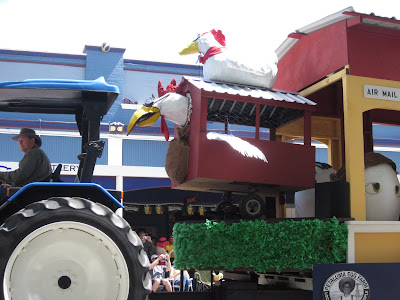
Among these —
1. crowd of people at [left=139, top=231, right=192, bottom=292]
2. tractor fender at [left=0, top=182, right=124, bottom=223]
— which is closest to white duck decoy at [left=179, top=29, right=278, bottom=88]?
tractor fender at [left=0, top=182, right=124, bottom=223]

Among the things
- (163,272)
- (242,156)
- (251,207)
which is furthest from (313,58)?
(163,272)

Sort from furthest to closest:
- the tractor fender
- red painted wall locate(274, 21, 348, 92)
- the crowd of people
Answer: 1. the crowd of people
2. red painted wall locate(274, 21, 348, 92)
3. the tractor fender

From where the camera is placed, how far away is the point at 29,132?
4652mm

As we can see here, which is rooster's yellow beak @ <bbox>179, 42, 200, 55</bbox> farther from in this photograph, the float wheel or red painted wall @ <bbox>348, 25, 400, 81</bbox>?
the float wheel

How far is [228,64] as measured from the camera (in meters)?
5.39

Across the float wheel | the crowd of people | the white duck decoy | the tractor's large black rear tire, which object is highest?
the white duck decoy

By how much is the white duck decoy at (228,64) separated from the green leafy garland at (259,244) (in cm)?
171

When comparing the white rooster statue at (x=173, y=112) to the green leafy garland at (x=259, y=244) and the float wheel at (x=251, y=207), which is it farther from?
the green leafy garland at (x=259, y=244)

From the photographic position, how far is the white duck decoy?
17.7 ft

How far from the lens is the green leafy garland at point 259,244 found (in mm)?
4473

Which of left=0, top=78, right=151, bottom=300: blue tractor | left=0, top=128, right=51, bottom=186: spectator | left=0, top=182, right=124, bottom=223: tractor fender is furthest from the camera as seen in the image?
left=0, top=128, right=51, bottom=186: spectator

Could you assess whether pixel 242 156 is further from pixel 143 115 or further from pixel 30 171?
pixel 30 171

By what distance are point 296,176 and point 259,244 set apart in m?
1.05

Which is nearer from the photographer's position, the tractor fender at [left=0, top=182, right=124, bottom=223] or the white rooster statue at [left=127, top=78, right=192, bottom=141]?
the tractor fender at [left=0, top=182, right=124, bottom=223]
